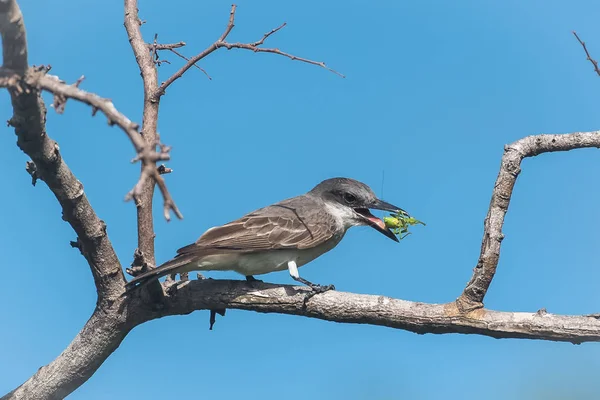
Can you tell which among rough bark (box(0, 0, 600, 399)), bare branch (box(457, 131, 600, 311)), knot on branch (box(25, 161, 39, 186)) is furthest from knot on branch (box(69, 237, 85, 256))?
bare branch (box(457, 131, 600, 311))

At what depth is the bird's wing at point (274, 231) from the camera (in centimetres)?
741

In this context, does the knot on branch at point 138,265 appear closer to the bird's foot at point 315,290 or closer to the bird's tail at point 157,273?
the bird's tail at point 157,273

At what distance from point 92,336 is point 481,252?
3.41 m

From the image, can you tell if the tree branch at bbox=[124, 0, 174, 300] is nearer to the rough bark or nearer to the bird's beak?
the rough bark

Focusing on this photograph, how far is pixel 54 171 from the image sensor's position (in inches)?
217

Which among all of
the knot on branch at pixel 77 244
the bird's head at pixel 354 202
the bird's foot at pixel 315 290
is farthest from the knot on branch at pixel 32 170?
the bird's head at pixel 354 202

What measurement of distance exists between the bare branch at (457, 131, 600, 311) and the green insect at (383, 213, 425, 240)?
2035 millimetres

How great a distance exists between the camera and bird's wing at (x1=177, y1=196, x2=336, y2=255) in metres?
7.41

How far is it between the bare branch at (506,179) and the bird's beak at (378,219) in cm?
214

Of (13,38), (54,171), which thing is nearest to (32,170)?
(54,171)

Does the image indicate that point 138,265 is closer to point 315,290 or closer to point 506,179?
point 315,290

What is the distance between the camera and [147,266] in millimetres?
6195

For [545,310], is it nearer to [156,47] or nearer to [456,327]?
[456,327]

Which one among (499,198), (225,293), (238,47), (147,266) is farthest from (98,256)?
(499,198)
